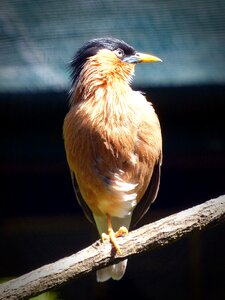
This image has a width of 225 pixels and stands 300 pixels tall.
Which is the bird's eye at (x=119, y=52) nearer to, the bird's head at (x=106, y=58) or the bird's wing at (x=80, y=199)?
the bird's head at (x=106, y=58)

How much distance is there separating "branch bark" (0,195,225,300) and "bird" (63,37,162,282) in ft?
0.51

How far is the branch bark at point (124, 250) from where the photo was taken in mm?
A: 1369

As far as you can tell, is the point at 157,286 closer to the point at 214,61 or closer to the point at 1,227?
the point at 1,227

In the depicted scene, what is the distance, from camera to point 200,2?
1.98 metres

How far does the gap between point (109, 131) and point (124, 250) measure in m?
0.29

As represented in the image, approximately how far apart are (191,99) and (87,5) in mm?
342

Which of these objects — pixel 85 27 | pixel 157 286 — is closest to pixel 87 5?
pixel 85 27

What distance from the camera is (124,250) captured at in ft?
4.79

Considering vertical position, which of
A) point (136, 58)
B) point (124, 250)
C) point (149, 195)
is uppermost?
point (136, 58)

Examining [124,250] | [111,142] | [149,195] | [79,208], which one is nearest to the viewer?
[124,250]

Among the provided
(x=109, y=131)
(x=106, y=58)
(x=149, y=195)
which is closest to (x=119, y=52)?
(x=106, y=58)

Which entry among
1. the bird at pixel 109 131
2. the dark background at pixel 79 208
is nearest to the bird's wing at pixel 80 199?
the bird at pixel 109 131

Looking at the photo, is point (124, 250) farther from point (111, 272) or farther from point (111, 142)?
point (111, 272)

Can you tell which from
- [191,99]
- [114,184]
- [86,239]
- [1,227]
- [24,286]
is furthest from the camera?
[86,239]
